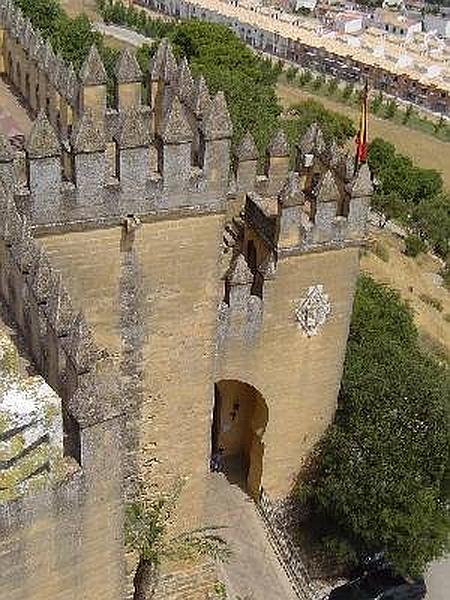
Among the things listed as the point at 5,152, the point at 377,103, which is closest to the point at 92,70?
the point at 5,152

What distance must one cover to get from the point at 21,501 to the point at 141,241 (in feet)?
22.0

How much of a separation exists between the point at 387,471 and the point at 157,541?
240 inches

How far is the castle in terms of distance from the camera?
10.4 m

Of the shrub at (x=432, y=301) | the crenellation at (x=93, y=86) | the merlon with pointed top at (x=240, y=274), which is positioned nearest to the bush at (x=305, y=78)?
the shrub at (x=432, y=301)

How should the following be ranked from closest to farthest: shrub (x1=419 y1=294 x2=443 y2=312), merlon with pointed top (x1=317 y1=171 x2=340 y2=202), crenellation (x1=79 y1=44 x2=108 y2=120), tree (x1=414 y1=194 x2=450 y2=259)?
1. crenellation (x1=79 y1=44 x2=108 y2=120)
2. merlon with pointed top (x1=317 y1=171 x2=340 y2=202)
3. shrub (x1=419 y1=294 x2=443 y2=312)
4. tree (x1=414 y1=194 x2=450 y2=259)

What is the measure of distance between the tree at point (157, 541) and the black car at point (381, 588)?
3656 millimetres

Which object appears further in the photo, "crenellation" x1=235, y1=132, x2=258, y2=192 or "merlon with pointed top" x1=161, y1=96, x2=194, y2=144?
"crenellation" x1=235, y1=132, x2=258, y2=192

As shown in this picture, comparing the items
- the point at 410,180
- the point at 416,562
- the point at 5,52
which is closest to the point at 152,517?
the point at 416,562

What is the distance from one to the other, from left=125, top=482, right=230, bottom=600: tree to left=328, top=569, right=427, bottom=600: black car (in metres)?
3.66

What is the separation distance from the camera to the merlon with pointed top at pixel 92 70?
56.3ft

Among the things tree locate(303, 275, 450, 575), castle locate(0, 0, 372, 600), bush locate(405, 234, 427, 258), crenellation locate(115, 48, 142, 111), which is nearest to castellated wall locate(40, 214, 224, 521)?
castle locate(0, 0, 372, 600)

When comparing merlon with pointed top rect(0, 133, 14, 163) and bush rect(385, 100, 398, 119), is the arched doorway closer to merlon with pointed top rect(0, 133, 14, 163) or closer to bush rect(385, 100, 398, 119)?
merlon with pointed top rect(0, 133, 14, 163)

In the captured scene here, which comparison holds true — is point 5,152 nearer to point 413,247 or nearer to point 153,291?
point 153,291

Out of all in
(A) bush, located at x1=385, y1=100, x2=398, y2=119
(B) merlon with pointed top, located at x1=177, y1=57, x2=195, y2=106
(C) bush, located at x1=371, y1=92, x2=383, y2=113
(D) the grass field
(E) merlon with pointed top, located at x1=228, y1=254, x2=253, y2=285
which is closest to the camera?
(B) merlon with pointed top, located at x1=177, y1=57, x2=195, y2=106
